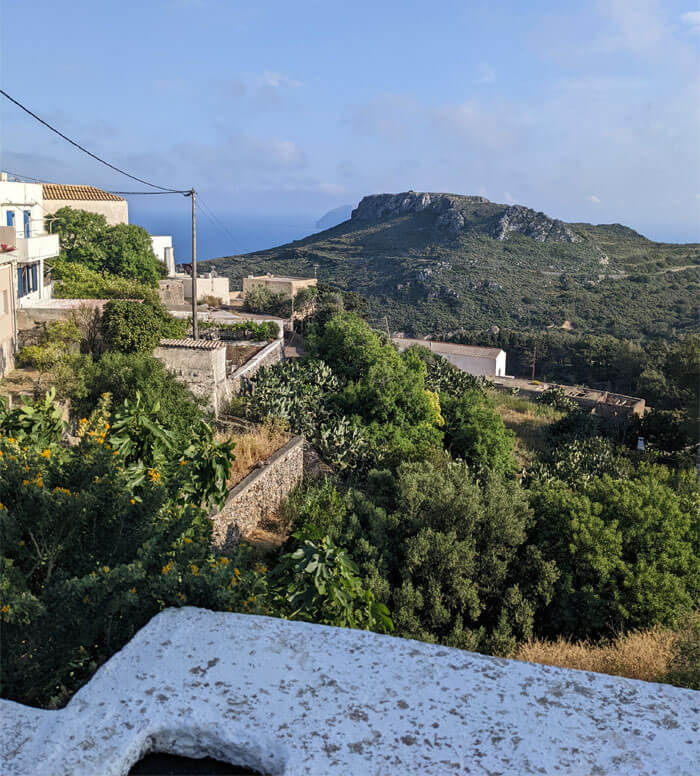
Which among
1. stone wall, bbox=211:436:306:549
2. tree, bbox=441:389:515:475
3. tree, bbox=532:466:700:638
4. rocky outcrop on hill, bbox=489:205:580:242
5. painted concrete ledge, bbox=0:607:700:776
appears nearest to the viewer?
painted concrete ledge, bbox=0:607:700:776

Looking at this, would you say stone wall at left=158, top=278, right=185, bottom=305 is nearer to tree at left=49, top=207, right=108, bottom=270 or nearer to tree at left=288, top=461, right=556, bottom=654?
tree at left=49, top=207, right=108, bottom=270

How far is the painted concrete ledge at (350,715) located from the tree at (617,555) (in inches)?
425

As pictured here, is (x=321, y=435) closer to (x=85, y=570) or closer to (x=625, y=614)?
(x=625, y=614)

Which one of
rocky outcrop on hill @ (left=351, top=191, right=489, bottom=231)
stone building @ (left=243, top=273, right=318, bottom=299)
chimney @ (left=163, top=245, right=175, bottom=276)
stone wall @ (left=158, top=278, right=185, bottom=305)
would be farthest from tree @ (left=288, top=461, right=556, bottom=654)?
rocky outcrop on hill @ (left=351, top=191, right=489, bottom=231)

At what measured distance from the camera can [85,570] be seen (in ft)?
11.9

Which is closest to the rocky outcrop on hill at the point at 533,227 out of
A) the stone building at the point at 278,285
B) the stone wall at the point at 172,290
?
the stone building at the point at 278,285

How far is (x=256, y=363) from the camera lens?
20922 mm

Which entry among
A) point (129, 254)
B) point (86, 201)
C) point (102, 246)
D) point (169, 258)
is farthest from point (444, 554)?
point (169, 258)

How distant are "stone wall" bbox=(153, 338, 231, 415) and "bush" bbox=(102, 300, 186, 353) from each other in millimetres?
380

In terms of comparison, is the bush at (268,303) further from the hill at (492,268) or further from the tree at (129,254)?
the hill at (492,268)

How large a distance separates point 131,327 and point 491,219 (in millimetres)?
68409

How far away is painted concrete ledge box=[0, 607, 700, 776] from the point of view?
5.97 ft

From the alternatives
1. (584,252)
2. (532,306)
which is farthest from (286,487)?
(584,252)

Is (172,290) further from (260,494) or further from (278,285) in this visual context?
(260,494)
